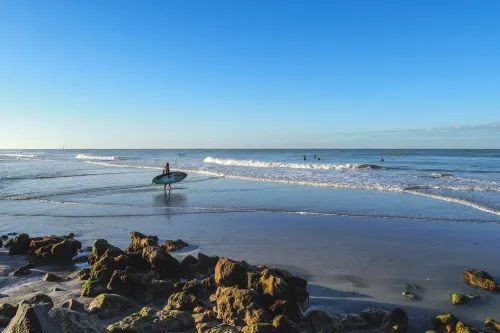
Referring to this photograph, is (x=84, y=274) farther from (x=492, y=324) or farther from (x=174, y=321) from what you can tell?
(x=492, y=324)

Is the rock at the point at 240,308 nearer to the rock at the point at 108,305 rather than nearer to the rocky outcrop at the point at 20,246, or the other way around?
the rock at the point at 108,305

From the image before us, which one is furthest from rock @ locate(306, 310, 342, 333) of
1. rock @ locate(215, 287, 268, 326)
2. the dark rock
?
the dark rock

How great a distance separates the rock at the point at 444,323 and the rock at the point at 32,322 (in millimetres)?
4895

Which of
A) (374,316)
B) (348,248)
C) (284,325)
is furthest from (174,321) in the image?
(348,248)

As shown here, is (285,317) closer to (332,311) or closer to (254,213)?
(332,311)

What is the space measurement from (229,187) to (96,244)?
15.3m

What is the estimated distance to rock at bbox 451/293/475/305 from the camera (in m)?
6.02

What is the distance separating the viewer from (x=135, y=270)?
733 centimetres

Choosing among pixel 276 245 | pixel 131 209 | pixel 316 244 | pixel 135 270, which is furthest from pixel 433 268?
pixel 131 209

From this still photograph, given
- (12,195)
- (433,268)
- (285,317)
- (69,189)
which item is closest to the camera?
(285,317)

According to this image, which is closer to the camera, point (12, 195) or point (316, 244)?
point (316, 244)

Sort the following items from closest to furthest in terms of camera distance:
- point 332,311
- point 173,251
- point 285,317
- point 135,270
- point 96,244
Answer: point 285,317
point 332,311
point 135,270
point 96,244
point 173,251

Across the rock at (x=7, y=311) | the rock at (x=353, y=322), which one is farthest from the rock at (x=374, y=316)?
the rock at (x=7, y=311)

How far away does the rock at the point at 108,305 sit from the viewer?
18.4 feet
